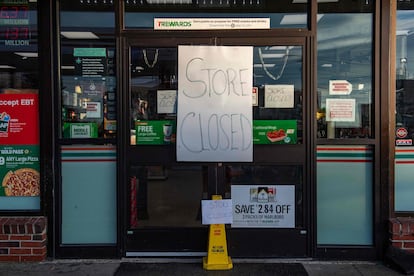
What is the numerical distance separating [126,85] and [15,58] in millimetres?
1200

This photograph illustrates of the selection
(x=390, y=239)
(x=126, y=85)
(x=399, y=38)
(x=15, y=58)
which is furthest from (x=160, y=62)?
(x=390, y=239)

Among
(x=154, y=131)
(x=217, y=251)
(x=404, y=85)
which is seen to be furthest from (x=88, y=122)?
(x=404, y=85)

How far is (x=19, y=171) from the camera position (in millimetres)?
4992

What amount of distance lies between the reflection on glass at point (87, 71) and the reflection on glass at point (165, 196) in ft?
1.93

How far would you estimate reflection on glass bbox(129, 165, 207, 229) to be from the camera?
4949 mm

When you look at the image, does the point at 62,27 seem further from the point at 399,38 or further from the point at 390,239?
the point at 390,239

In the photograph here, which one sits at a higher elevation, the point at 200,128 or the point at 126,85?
the point at 126,85

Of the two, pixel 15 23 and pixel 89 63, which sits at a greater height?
pixel 15 23

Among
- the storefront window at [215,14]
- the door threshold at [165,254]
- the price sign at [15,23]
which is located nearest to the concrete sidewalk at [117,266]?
the door threshold at [165,254]

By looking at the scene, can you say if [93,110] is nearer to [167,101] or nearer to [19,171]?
[167,101]

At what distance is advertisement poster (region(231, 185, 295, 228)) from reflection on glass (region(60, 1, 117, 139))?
148 centimetres

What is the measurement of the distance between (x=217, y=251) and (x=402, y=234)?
1.86m

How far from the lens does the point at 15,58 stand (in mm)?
4984

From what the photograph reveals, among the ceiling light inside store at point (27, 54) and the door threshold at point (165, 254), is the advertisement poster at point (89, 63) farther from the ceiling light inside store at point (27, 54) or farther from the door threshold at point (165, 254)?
the door threshold at point (165, 254)
